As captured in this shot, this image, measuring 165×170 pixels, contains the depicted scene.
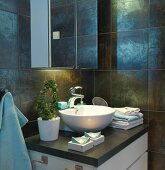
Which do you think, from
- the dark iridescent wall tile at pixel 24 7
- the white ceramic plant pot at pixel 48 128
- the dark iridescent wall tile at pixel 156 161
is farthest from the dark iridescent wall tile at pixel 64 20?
the dark iridescent wall tile at pixel 156 161

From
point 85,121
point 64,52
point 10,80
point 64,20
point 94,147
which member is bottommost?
point 94,147

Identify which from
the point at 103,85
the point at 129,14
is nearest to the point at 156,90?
the point at 103,85

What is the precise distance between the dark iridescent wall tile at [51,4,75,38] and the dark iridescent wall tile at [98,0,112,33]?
31cm

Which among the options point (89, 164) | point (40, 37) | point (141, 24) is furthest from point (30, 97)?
point (141, 24)

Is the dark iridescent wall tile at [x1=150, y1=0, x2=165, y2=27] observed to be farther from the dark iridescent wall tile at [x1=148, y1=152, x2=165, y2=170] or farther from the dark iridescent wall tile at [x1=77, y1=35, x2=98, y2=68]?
the dark iridescent wall tile at [x1=148, y1=152, x2=165, y2=170]

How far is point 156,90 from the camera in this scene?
182 cm

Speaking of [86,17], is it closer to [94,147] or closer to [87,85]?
[87,85]

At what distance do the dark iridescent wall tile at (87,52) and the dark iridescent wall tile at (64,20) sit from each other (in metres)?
0.14

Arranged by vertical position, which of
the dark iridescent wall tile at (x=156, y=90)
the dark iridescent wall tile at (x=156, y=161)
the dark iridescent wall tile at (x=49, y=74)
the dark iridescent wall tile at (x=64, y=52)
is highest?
the dark iridescent wall tile at (x=64, y=52)

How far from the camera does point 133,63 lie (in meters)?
1.91

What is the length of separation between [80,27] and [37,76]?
659mm

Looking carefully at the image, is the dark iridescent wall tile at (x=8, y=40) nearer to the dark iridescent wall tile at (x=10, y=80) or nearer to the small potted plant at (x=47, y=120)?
the dark iridescent wall tile at (x=10, y=80)

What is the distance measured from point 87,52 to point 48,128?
2.94 ft

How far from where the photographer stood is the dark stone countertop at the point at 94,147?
3.64ft
